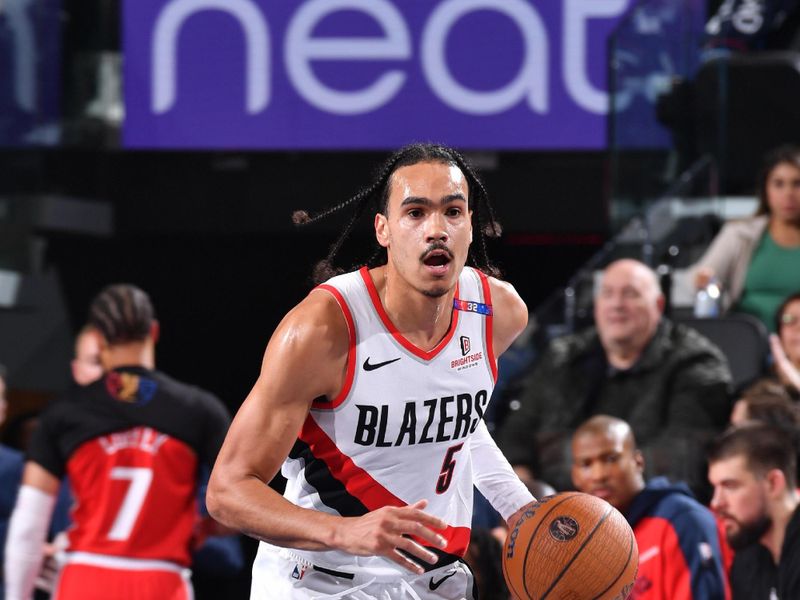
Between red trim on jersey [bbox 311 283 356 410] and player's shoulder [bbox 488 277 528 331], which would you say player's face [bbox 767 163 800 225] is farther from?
red trim on jersey [bbox 311 283 356 410]

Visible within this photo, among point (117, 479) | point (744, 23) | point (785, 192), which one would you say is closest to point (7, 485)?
point (117, 479)

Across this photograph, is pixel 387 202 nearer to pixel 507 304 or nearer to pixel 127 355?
pixel 507 304

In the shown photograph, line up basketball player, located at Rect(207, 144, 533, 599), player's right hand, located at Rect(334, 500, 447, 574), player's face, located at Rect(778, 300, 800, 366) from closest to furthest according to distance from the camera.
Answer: player's right hand, located at Rect(334, 500, 447, 574) → basketball player, located at Rect(207, 144, 533, 599) → player's face, located at Rect(778, 300, 800, 366)

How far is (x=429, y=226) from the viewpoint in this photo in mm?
3666

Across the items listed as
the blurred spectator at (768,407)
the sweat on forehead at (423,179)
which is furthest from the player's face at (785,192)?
the sweat on forehead at (423,179)

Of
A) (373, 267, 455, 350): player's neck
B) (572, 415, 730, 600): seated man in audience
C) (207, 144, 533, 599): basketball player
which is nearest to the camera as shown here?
(207, 144, 533, 599): basketball player

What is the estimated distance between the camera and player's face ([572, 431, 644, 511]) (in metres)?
5.43

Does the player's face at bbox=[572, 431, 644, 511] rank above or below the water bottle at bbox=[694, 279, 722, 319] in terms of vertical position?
below

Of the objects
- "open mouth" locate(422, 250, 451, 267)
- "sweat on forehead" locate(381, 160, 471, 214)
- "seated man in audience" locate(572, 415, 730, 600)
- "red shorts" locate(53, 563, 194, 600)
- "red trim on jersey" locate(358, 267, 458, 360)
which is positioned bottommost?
"red shorts" locate(53, 563, 194, 600)

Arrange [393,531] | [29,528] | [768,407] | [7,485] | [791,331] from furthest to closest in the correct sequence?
[7,485], [791,331], [768,407], [29,528], [393,531]

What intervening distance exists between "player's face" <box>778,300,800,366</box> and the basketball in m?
3.08

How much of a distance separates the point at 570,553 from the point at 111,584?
8.80 ft

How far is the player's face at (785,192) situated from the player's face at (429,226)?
4.23 metres

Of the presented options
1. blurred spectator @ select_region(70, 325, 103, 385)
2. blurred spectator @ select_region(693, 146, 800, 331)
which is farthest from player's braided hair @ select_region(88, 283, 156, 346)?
blurred spectator @ select_region(693, 146, 800, 331)
